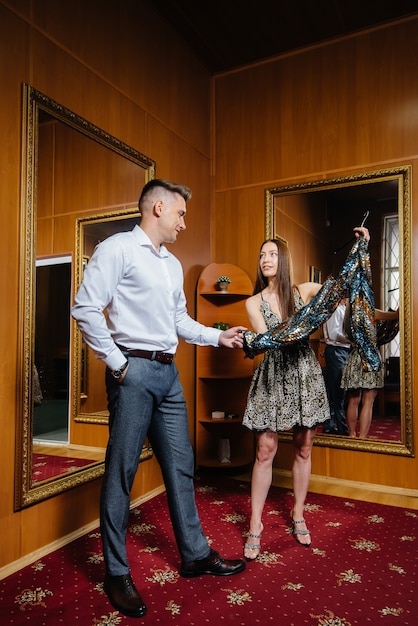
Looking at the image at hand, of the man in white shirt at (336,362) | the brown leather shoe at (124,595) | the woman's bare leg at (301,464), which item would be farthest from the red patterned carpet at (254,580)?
the man in white shirt at (336,362)

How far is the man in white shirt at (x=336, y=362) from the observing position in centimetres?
346

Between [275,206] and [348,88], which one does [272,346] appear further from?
[348,88]

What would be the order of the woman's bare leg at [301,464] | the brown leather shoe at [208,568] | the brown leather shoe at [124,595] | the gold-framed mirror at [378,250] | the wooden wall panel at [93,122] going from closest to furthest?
the brown leather shoe at [124,595]
the brown leather shoe at [208,568]
the wooden wall panel at [93,122]
the woman's bare leg at [301,464]
the gold-framed mirror at [378,250]

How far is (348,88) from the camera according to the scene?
3.69 metres

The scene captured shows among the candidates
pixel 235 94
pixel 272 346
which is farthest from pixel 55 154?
pixel 235 94

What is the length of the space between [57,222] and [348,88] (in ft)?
8.19

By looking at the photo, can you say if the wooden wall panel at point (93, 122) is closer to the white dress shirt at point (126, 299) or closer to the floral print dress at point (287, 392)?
the white dress shirt at point (126, 299)

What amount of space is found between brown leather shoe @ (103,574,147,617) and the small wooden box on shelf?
182 centimetres

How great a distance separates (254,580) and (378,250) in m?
2.29

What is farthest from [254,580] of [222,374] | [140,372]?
[222,374]

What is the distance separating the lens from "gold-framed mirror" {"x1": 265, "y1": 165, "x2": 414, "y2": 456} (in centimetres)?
339

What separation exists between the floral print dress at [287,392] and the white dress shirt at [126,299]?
62 cm

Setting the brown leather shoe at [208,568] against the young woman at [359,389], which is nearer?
the brown leather shoe at [208,568]

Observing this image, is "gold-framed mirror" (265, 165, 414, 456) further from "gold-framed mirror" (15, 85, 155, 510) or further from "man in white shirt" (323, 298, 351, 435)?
"gold-framed mirror" (15, 85, 155, 510)
